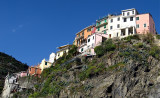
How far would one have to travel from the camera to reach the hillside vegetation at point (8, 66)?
9350cm

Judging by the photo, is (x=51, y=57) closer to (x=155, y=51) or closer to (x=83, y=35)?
(x=83, y=35)

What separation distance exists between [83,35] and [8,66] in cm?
2972

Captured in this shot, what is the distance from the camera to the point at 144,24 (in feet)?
234

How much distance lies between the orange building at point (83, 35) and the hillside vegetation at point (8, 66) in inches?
957

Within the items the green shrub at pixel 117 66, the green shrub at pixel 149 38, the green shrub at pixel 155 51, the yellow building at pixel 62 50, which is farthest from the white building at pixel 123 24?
the yellow building at pixel 62 50

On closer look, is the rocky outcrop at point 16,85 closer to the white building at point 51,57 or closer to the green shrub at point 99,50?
the white building at point 51,57

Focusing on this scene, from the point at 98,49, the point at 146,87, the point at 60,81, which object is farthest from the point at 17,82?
the point at 146,87

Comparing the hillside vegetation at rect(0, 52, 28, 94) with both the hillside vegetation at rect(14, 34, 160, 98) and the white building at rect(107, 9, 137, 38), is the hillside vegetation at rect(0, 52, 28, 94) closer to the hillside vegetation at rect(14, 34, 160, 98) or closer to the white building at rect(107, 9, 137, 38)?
the hillside vegetation at rect(14, 34, 160, 98)

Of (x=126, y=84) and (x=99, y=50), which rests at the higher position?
(x=99, y=50)

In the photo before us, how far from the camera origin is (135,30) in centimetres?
7131

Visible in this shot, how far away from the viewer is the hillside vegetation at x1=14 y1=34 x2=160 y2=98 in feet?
173

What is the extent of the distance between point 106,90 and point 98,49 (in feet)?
46.9

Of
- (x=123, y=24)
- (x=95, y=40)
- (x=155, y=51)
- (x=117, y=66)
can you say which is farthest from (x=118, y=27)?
(x=117, y=66)

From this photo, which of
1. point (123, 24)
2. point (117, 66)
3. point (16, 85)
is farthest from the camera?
point (16, 85)
